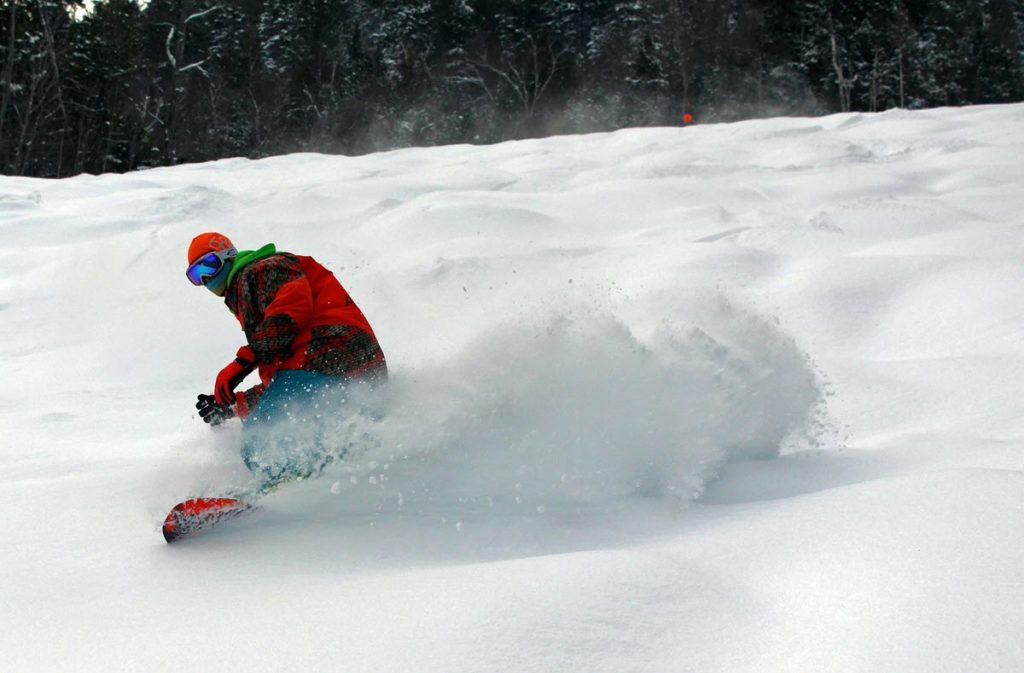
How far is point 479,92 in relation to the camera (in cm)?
3509

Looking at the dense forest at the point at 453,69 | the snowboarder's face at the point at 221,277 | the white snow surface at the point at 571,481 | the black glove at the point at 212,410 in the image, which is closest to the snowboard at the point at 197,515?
the white snow surface at the point at 571,481

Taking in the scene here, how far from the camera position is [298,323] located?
300cm

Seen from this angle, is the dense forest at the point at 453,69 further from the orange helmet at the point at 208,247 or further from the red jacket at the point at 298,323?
the red jacket at the point at 298,323

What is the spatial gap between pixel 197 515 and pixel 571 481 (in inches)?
44.7

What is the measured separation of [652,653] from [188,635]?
0.99 m

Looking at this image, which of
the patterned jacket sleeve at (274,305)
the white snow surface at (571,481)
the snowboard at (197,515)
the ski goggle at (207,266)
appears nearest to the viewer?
the white snow surface at (571,481)

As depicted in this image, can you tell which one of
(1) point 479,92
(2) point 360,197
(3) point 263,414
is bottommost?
(3) point 263,414

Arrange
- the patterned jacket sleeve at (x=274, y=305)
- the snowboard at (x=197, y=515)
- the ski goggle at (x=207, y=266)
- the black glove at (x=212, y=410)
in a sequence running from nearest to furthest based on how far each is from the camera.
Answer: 1. the snowboard at (x=197, y=515)
2. the patterned jacket sleeve at (x=274, y=305)
3. the black glove at (x=212, y=410)
4. the ski goggle at (x=207, y=266)

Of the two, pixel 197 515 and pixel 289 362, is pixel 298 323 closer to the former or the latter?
pixel 289 362

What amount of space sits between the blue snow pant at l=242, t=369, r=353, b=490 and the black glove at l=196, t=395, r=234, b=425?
0.45ft

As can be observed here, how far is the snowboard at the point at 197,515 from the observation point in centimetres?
246

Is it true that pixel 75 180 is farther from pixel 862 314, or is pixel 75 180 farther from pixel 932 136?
pixel 932 136

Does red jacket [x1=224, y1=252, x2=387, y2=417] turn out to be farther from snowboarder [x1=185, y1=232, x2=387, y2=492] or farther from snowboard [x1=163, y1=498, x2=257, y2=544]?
snowboard [x1=163, y1=498, x2=257, y2=544]

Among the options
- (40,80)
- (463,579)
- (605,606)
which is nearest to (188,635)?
(463,579)
